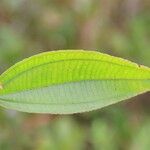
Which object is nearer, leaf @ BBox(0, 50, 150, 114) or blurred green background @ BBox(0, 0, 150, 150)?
leaf @ BBox(0, 50, 150, 114)

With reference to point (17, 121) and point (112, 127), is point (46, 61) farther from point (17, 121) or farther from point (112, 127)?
point (112, 127)

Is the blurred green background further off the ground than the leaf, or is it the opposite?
the blurred green background

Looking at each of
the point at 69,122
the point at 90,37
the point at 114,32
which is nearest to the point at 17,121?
the point at 69,122

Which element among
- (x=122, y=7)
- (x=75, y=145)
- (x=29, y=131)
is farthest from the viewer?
(x=122, y=7)

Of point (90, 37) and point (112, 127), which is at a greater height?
point (90, 37)

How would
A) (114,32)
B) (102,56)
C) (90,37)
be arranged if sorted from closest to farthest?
(102,56)
(90,37)
(114,32)

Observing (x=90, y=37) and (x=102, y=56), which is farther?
(x=90, y=37)
